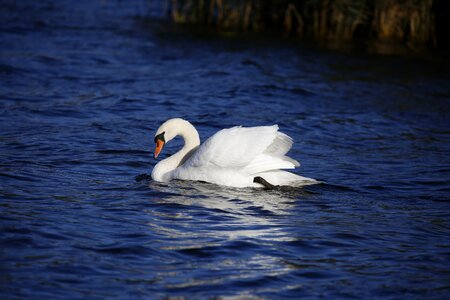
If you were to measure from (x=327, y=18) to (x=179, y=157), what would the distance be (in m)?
11.2

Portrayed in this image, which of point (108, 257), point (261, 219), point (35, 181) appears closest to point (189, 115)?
point (35, 181)

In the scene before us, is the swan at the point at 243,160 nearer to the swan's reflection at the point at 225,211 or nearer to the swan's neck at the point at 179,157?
the swan's reflection at the point at 225,211

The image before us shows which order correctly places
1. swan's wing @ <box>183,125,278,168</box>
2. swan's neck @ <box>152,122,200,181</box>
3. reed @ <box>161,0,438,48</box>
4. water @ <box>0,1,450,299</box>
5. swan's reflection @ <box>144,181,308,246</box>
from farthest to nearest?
reed @ <box>161,0,438,48</box> < swan's neck @ <box>152,122,200,181</box> < swan's wing @ <box>183,125,278,168</box> < swan's reflection @ <box>144,181,308,246</box> < water @ <box>0,1,450,299</box>

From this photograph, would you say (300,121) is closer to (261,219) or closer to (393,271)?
(261,219)

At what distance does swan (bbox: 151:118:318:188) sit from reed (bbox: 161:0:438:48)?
33.4 feet

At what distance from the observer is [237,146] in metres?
9.42

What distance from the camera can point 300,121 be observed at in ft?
46.1

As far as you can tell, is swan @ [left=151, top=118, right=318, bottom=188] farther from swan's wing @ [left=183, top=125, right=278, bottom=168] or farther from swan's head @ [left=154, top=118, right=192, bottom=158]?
swan's head @ [left=154, top=118, right=192, bottom=158]

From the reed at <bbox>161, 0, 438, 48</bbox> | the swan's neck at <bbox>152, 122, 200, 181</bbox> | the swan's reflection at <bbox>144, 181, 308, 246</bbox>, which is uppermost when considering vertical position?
the reed at <bbox>161, 0, 438, 48</bbox>

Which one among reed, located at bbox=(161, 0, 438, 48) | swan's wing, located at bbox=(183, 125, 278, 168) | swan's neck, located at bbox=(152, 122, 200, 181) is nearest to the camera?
swan's wing, located at bbox=(183, 125, 278, 168)

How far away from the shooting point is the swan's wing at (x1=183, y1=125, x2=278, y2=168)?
370 inches

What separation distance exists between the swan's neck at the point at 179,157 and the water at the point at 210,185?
0.74ft

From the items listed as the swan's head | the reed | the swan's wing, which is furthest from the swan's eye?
the reed

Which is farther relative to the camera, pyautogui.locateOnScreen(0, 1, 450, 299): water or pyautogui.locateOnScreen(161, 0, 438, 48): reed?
pyautogui.locateOnScreen(161, 0, 438, 48): reed
